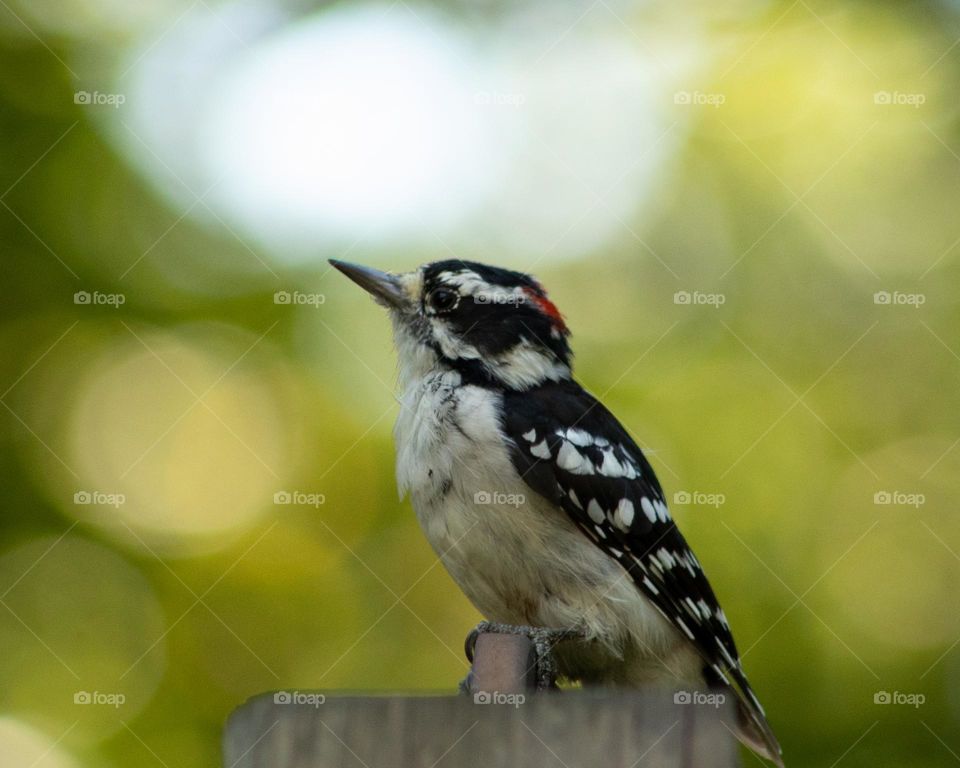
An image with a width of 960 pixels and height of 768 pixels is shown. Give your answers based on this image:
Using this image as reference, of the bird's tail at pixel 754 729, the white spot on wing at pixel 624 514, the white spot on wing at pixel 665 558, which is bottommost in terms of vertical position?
the bird's tail at pixel 754 729

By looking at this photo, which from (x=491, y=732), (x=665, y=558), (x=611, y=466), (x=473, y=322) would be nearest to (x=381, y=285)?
(x=473, y=322)

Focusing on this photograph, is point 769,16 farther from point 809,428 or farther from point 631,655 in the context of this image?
point 631,655

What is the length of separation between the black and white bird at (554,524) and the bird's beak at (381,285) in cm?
26

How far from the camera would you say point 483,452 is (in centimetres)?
387

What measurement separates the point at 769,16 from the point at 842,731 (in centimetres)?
499

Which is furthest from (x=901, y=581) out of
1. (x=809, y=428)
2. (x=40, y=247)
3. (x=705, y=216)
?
(x=40, y=247)

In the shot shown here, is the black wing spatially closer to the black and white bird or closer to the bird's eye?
the black and white bird

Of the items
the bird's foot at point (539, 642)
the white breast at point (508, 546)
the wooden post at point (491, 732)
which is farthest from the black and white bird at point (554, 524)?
the wooden post at point (491, 732)

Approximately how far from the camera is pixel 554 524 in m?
3.89

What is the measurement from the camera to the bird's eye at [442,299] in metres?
4.41

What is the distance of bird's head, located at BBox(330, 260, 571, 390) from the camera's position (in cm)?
430

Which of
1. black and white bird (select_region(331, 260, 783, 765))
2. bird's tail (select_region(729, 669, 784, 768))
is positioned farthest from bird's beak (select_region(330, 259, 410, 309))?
bird's tail (select_region(729, 669, 784, 768))

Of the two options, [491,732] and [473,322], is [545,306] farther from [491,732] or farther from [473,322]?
[491,732]

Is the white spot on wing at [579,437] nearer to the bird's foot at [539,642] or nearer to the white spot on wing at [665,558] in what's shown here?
the white spot on wing at [665,558]
